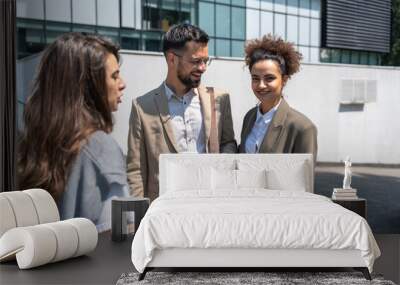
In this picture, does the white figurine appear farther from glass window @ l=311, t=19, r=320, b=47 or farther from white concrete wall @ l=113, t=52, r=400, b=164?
glass window @ l=311, t=19, r=320, b=47

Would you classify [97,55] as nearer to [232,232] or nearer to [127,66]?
[127,66]

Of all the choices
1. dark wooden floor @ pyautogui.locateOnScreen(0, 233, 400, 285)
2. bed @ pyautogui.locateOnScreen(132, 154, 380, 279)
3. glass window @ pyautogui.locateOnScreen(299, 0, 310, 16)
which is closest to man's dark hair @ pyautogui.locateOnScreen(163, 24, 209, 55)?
glass window @ pyautogui.locateOnScreen(299, 0, 310, 16)

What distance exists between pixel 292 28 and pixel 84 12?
2.15 meters

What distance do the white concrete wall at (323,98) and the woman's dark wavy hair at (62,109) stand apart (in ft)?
0.58

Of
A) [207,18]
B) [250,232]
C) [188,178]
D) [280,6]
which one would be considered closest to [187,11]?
[207,18]

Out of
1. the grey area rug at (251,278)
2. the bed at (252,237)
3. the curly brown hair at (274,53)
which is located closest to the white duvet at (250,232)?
the bed at (252,237)

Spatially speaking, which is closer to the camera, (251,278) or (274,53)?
(251,278)

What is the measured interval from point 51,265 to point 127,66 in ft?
7.90

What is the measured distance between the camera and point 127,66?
22.2 feet

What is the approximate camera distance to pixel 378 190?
7027 millimetres

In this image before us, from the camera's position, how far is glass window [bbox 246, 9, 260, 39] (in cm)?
681

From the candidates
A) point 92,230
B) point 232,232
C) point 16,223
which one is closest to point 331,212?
point 232,232

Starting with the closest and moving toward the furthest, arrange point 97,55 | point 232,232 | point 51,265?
point 232,232 → point 51,265 → point 97,55

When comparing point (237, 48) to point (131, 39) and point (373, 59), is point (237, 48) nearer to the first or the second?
point (131, 39)
